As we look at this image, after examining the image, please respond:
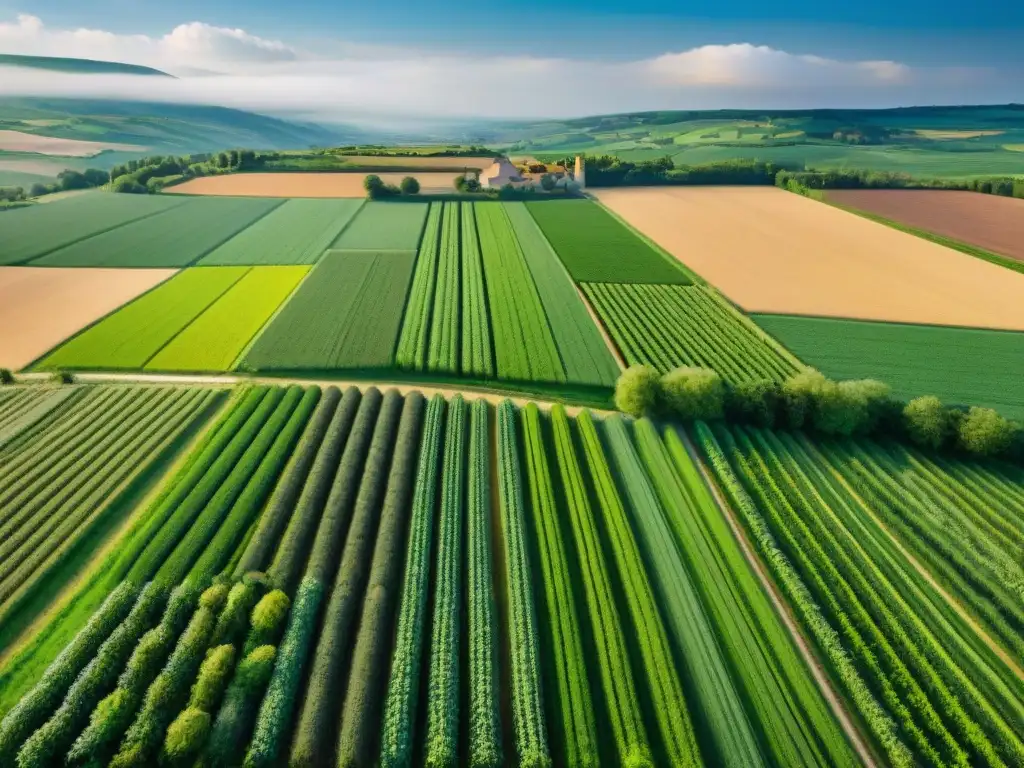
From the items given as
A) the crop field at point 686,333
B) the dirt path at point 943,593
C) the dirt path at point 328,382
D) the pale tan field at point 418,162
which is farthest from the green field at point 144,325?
the pale tan field at point 418,162

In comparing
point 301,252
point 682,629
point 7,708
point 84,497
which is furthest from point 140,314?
point 682,629

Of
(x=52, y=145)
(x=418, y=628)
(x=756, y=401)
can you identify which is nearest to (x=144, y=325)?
(x=418, y=628)

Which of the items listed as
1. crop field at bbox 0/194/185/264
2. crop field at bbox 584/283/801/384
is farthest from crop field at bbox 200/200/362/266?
crop field at bbox 584/283/801/384

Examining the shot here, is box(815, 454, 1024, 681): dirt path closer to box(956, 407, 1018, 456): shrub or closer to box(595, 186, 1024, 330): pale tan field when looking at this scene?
box(956, 407, 1018, 456): shrub

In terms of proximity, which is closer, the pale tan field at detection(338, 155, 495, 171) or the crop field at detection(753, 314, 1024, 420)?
the crop field at detection(753, 314, 1024, 420)

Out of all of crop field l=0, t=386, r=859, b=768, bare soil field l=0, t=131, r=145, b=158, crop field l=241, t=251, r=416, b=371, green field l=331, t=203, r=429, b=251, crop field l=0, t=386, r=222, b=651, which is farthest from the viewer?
bare soil field l=0, t=131, r=145, b=158

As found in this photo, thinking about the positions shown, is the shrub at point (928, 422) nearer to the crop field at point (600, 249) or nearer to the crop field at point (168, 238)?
the crop field at point (600, 249)
